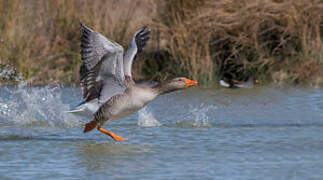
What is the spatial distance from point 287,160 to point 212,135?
1.76 meters

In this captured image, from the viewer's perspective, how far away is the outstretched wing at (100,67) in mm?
7223

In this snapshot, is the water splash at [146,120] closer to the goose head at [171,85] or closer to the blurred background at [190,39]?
the goose head at [171,85]

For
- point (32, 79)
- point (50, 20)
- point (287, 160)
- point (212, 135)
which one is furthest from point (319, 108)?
point (50, 20)

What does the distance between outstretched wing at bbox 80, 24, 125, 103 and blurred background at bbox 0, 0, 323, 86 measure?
5.61 meters

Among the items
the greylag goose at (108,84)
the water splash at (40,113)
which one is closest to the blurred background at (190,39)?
the water splash at (40,113)

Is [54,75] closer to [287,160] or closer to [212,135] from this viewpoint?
[212,135]

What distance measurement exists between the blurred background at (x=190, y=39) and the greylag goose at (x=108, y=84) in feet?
18.1

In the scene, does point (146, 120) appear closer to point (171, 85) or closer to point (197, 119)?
point (197, 119)

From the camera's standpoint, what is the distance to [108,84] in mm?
7711

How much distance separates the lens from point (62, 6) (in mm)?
14781

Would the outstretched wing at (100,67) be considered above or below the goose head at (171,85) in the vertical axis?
above

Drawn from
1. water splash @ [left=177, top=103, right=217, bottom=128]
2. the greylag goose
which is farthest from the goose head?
water splash @ [left=177, top=103, right=217, bottom=128]

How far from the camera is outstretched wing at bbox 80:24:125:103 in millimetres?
7223

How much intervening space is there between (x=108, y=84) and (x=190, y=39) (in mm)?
5969
